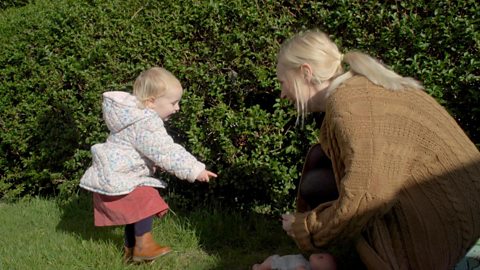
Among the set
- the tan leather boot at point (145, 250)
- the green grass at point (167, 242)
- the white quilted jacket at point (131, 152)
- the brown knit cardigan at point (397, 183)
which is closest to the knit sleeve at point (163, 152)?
the white quilted jacket at point (131, 152)

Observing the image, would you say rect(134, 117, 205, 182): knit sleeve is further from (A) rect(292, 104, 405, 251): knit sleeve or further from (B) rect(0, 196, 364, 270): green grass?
(A) rect(292, 104, 405, 251): knit sleeve

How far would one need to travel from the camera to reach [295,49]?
316cm

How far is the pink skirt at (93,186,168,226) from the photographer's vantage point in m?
3.84

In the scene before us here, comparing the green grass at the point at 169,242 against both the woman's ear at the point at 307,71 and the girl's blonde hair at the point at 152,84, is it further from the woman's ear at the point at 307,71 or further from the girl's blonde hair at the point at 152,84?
the woman's ear at the point at 307,71

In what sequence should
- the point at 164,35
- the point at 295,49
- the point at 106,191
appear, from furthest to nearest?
1. the point at 164,35
2. the point at 106,191
3. the point at 295,49

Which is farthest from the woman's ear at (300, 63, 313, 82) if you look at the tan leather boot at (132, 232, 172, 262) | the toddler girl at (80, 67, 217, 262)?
the tan leather boot at (132, 232, 172, 262)

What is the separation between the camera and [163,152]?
12.3 feet

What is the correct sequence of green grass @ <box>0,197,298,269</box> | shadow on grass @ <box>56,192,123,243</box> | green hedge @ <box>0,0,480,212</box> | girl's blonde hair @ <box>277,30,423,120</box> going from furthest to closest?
shadow on grass @ <box>56,192,123,243</box>, green grass @ <box>0,197,298,269</box>, green hedge @ <box>0,0,480,212</box>, girl's blonde hair @ <box>277,30,423,120</box>

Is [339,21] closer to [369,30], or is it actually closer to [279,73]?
[369,30]

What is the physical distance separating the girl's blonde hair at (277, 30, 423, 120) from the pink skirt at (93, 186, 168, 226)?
119cm

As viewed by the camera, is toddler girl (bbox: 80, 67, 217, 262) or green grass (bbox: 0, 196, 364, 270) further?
green grass (bbox: 0, 196, 364, 270)

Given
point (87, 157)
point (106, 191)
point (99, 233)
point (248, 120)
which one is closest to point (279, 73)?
point (248, 120)

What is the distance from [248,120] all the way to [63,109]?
1.84 metres

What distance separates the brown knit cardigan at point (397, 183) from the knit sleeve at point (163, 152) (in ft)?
2.96
